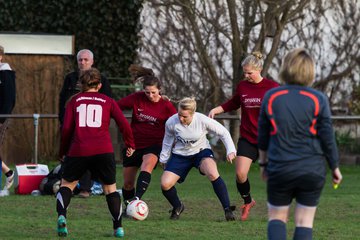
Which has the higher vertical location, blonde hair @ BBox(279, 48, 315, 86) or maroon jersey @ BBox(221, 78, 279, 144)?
blonde hair @ BBox(279, 48, 315, 86)

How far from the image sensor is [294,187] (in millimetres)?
8047

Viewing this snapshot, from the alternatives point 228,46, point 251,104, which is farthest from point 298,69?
point 228,46

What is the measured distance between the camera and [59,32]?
23203 millimetres

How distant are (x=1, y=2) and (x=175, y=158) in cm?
1140

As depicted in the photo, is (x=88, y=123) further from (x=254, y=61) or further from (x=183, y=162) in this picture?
(x=254, y=61)

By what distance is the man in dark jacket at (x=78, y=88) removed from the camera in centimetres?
1380

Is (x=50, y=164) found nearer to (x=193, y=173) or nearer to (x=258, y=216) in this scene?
(x=193, y=173)

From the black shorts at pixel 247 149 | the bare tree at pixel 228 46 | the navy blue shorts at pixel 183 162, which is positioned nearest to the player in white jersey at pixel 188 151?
the navy blue shorts at pixel 183 162

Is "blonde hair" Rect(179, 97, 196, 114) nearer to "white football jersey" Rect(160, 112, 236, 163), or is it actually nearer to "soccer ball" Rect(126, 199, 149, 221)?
"white football jersey" Rect(160, 112, 236, 163)

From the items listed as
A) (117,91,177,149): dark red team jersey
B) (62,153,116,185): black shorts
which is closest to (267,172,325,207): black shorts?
(62,153,116,185): black shorts

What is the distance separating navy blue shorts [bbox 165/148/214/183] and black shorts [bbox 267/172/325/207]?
4.44 m

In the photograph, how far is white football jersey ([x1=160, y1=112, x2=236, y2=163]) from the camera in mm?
12453

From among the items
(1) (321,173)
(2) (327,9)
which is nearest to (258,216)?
(1) (321,173)

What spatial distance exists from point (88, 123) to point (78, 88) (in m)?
2.67
